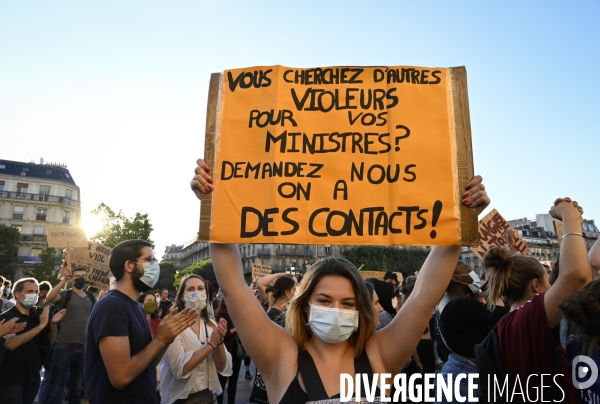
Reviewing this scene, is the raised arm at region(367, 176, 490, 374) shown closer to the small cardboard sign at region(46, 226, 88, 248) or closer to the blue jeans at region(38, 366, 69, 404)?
the blue jeans at region(38, 366, 69, 404)

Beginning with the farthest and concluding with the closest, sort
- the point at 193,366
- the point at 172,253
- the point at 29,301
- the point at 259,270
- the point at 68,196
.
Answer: the point at 172,253 → the point at 68,196 → the point at 259,270 → the point at 29,301 → the point at 193,366

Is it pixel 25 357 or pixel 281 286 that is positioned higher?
pixel 281 286

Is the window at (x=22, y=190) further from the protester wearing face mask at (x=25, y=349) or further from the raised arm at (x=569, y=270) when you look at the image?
the raised arm at (x=569, y=270)

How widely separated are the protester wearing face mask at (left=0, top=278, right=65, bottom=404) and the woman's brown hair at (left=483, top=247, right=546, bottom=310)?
532 centimetres

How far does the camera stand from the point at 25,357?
17.8ft

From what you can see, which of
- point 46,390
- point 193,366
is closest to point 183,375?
point 193,366

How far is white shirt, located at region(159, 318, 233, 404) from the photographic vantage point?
161 inches

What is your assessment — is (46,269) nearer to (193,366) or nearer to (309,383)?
(193,366)

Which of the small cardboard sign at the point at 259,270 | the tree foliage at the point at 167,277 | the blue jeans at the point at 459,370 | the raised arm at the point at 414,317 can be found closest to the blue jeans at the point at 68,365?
the blue jeans at the point at 459,370

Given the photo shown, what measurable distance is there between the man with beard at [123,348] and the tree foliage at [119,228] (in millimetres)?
44792

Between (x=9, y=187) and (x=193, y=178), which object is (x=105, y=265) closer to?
(x=193, y=178)

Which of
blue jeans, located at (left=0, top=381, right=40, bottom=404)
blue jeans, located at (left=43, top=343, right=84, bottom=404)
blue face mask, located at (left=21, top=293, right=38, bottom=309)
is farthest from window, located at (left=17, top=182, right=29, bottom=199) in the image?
blue jeans, located at (left=0, top=381, right=40, bottom=404)

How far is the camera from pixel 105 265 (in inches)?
431

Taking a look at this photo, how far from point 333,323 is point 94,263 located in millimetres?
10116
